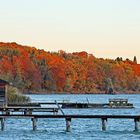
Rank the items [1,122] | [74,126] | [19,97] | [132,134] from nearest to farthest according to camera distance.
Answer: [132,134], [1,122], [74,126], [19,97]

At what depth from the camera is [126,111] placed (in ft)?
387

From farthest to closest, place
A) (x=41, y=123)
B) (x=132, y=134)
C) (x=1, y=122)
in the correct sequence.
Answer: (x=41, y=123) < (x=1, y=122) < (x=132, y=134)

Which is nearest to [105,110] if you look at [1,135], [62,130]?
[62,130]

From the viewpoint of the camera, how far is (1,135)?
222 ft

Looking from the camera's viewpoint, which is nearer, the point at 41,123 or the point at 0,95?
the point at 41,123

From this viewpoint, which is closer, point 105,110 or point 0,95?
point 0,95

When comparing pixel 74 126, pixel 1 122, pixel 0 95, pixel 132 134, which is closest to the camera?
pixel 132 134

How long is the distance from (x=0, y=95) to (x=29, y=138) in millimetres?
33272

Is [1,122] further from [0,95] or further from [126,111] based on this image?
[126,111]

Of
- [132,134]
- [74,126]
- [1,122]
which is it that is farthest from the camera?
[74,126]

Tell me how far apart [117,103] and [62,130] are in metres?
45.2

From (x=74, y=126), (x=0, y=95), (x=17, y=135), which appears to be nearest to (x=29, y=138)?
(x=17, y=135)

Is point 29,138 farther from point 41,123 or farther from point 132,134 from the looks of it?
point 41,123

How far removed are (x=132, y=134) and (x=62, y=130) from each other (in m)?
7.72
